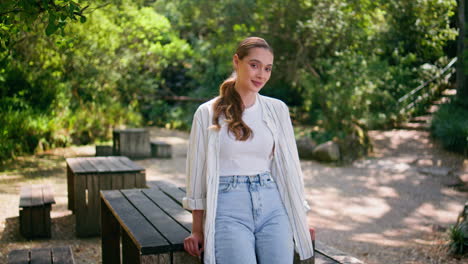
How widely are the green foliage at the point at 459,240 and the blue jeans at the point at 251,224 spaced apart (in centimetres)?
334

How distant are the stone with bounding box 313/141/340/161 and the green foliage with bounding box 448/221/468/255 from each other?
5636 millimetres

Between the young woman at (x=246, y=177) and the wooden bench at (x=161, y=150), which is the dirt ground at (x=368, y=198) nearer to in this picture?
the wooden bench at (x=161, y=150)

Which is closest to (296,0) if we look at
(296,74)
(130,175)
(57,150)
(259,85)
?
(296,74)

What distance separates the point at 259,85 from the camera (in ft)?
8.91

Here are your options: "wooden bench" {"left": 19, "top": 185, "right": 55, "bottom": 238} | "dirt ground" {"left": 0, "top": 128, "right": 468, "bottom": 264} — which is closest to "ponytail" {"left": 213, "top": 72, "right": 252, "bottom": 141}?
"dirt ground" {"left": 0, "top": 128, "right": 468, "bottom": 264}

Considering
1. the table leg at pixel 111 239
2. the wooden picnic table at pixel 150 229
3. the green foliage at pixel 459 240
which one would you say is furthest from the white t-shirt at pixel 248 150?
the green foliage at pixel 459 240

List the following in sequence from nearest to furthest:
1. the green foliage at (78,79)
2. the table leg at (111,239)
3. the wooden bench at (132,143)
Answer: the table leg at (111,239), the green foliage at (78,79), the wooden bench at (132,143)

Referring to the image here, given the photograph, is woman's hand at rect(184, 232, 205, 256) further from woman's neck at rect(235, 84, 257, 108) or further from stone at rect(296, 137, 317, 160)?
stone at rect(296, 137, 317, 160)

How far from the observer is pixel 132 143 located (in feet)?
37.4

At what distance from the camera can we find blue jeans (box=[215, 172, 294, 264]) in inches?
94.0

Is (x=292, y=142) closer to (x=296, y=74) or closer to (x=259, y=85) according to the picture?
(x=259, y=85)

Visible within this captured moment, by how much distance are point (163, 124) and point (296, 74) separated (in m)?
6.39

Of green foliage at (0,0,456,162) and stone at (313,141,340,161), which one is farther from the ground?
green foliage at (0,0,456,162)

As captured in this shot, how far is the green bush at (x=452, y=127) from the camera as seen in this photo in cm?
1057
